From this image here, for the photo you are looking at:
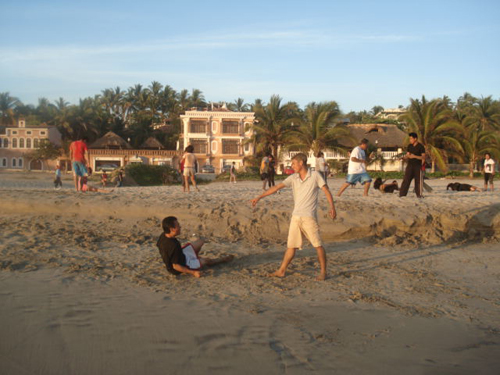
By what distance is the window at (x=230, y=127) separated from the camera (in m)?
54.1

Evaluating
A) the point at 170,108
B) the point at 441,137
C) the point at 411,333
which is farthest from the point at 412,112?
the point at 170,108

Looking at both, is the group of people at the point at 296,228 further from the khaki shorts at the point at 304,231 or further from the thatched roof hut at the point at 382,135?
the thatched roof hut at the point at 382,135

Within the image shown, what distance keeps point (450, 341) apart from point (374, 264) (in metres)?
2.66

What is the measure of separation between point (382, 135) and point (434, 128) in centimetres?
1344

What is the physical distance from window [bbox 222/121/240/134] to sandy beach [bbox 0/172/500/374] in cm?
4527

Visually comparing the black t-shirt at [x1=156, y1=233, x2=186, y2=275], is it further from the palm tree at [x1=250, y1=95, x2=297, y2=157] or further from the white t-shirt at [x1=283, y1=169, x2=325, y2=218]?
the palm tree at [x1=250, y1=95, x2=297, y2=157]

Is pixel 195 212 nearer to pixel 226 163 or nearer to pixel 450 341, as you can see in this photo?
pixel 450 341

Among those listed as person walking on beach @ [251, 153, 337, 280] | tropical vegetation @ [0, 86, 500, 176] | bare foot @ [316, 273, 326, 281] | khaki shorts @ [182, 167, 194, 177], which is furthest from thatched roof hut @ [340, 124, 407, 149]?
person walking on beach @ [251, 153, 337, 280]

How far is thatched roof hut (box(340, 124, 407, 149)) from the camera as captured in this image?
148 ft

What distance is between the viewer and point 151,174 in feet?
90.2

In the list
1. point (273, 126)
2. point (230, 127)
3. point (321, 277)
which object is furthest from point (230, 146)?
point (321, 277)

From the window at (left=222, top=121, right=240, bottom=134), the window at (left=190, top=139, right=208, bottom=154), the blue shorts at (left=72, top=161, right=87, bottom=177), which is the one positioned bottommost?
the blue shorts at (left=72, top=161, right=87, bottom=177)

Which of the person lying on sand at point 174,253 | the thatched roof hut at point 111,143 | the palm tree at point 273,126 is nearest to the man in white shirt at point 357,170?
the person lying on sand at point 174,253

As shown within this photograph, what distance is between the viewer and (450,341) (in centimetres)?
408
